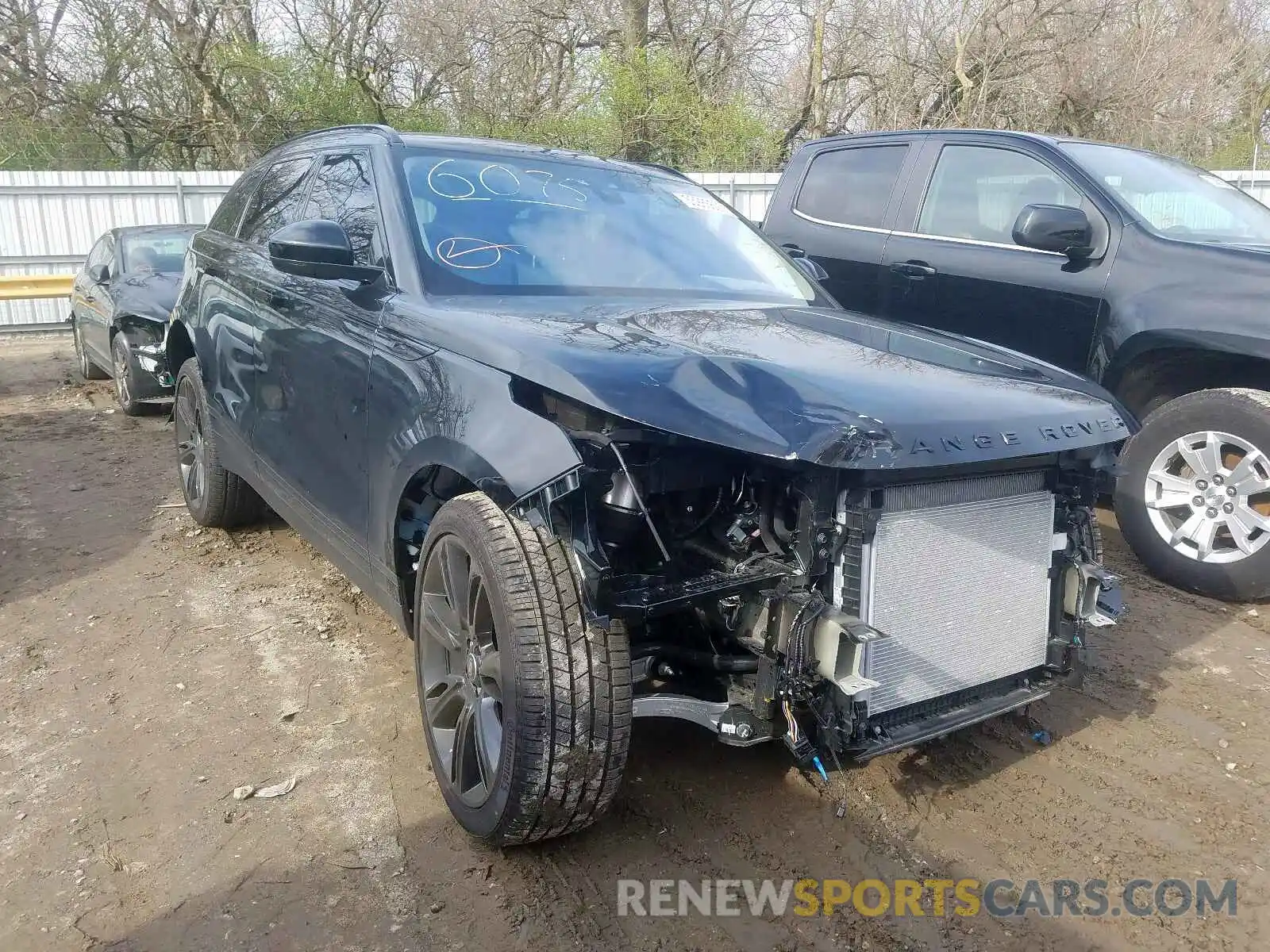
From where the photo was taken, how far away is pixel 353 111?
62.1ft

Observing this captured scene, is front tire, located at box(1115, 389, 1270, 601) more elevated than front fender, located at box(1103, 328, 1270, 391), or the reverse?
front fender, located at box(1103, 328, 1270, 391)

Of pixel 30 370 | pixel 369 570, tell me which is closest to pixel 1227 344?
pixel 369 570

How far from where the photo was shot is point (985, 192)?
5.13 m

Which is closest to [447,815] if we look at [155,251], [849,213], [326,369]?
[326,369]

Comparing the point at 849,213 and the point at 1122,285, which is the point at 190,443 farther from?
the point at 1122,285

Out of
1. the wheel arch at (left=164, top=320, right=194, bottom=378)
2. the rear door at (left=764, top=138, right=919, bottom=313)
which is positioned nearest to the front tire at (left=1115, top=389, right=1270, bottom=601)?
the rear door at (left=764, top=138, right=919, bottom=313)

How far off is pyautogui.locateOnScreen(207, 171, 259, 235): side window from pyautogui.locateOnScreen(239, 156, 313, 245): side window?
126mm

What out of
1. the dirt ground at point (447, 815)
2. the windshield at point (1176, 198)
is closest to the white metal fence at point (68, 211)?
the dirt ground at point (447, 815)

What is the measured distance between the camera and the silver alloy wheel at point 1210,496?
4.06 m

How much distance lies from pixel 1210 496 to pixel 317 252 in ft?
12.3

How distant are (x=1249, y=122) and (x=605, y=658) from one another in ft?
79.9

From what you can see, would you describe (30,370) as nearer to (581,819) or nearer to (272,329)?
(272,329)

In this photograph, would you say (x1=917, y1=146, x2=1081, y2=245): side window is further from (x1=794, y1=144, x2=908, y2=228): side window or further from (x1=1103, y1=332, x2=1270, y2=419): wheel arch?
(x1=1103, y1=332, x2=1270, y2=419): wheel arch

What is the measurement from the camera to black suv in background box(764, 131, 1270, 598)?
13.5 ft
